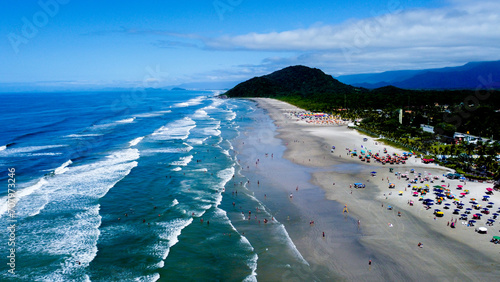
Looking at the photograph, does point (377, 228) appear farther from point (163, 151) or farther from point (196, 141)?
point (196, 141)

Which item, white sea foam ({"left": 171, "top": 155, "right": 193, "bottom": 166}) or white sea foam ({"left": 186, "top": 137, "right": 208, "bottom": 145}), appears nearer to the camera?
white sea foam ({"left": 171, "top": 155, "right": 193, "bottom": 166})

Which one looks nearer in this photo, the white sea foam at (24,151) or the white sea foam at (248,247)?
the white sea foam at (248,247)

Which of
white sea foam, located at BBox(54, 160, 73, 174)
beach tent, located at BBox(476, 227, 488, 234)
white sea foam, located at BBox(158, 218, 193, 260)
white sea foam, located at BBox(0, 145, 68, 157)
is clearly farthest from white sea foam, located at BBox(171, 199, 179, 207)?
white sea foam, located at BBox(0, 145, 68, 157)

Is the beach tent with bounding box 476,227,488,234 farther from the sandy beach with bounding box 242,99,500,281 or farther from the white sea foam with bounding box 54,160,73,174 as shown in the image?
the white sea foam with bounding box 54,160,73,174

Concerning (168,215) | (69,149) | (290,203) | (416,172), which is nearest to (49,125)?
(69,149)

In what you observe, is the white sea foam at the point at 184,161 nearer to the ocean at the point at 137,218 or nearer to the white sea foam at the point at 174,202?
the ocean at the point at 137,218

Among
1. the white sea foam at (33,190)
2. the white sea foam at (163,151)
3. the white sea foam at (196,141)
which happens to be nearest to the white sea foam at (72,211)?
the white sea foam at (33,190)
